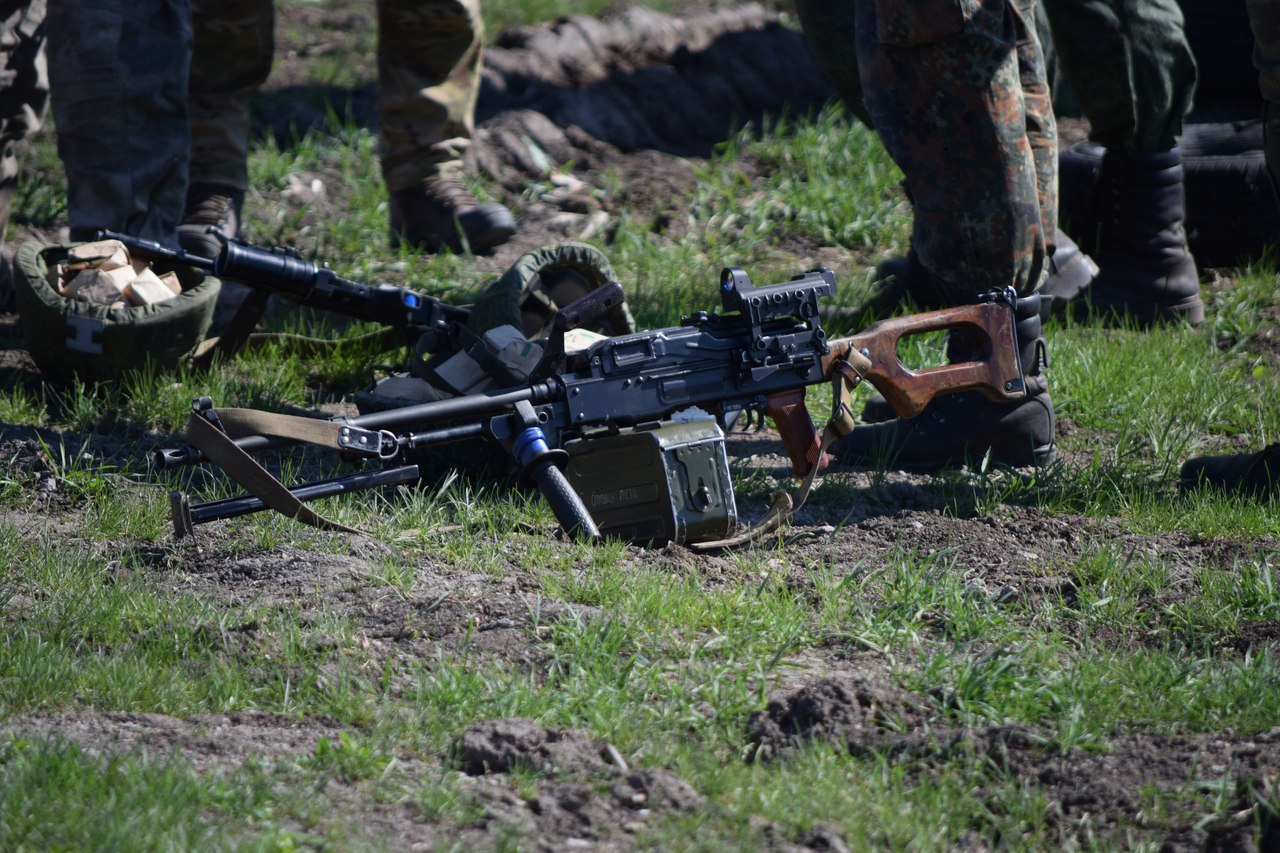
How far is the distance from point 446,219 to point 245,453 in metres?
2.86

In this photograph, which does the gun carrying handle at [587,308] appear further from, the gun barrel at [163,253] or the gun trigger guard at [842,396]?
the gun barrel at [163,253]

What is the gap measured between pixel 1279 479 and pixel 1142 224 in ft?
5.73

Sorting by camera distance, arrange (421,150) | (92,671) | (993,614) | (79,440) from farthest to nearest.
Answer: (421,150)
(79,440)
(993,614)
(92,671)

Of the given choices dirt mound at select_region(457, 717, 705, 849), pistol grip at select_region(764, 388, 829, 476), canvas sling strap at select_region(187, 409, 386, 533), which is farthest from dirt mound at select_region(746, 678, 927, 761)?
canvas sling strap at select_region(187, 409, 386, 533)

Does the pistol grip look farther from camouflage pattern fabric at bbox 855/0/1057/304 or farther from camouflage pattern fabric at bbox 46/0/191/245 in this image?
camouflage pattern fabric at bbox 46/0/191/245

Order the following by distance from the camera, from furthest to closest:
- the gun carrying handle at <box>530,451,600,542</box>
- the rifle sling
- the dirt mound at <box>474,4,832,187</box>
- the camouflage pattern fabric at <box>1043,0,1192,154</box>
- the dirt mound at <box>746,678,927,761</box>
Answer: the dirt mound at <box>474,4,832,187</box> < the camouflage pattern fabric at <box>1043,0,1192,154</box> < the gun carrying handle at <box>530,451,600,542</box> < the rifle sling < the dirt mound at <box>746,678,927,761</box>

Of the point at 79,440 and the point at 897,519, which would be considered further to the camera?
the point at 79,440

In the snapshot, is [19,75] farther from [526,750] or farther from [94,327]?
[526,750]

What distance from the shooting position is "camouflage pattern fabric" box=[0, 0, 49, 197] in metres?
4.30

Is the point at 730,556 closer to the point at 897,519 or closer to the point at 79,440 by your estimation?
the point at 897,519

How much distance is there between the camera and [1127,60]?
446cm

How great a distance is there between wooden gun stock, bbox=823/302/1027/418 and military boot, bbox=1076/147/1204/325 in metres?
1.51

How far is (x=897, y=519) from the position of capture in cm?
332

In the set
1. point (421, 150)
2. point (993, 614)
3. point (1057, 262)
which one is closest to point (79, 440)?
point (421, 150)
